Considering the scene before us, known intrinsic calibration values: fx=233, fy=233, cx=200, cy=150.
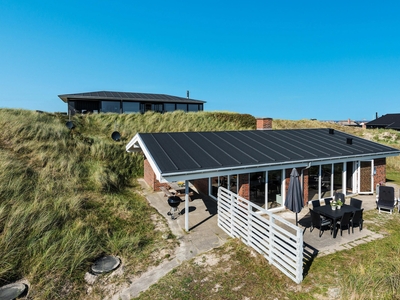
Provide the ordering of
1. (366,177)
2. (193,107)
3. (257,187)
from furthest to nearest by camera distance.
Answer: (193,107)
(366,177)
(257,187)

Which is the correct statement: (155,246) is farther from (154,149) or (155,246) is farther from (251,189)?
(251,189)

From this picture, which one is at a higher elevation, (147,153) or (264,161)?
(147,153)

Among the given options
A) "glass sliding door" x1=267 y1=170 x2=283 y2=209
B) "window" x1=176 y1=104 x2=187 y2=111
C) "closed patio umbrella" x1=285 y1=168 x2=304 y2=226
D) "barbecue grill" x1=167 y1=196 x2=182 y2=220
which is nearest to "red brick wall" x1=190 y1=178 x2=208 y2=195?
"barbecue grill" x1=167 y1=196 x2=182 y2=220

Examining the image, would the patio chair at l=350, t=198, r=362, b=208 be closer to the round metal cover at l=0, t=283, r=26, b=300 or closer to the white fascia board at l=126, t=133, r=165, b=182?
the white fascia board at l=126, t=133, r=165, b=182

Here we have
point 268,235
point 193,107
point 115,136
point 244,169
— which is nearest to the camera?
point 268,235

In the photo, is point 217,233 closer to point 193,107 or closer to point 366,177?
point 366,177

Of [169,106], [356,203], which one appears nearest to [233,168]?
[356,203]
